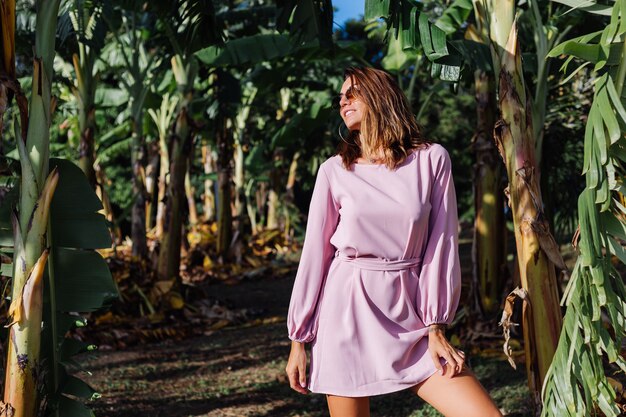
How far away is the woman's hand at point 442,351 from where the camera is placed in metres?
2.75

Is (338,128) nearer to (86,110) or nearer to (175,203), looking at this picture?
(86,110)

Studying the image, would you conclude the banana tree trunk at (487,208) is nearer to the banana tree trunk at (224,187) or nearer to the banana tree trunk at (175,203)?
the banana tree trunk at (175,203)

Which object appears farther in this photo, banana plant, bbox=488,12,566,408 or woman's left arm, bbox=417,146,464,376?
banana plant, bbox=488,12,566,408

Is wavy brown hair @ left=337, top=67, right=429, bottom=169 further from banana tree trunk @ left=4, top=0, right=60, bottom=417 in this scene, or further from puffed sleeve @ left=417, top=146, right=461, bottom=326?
banana tree trunk @ left=4, top=0, right=60, bottom=417

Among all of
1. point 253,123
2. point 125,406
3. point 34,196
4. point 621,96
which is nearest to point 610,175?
point 621,96

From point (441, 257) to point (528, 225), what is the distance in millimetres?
1397

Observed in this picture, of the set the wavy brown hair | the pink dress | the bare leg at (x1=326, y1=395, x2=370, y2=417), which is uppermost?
the wavy brown hair

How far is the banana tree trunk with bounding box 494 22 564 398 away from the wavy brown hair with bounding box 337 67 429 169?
136 centimetres

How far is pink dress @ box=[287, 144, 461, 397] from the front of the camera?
9.39 ft

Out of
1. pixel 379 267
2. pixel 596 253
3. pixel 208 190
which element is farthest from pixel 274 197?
→ pixel 596 253

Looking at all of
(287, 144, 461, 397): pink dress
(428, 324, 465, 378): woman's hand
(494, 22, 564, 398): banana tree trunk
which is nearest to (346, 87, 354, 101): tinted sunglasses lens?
(287, 144, 461, 397): pink dress

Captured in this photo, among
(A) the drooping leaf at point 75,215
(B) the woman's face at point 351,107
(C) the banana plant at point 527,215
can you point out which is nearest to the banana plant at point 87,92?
(A) the drooping leaf at point 75,215

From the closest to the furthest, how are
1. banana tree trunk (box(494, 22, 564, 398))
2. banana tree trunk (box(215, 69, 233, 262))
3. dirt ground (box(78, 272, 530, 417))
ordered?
banana tree trunk (box(494, 22, 564, 398)) < dirt ground (box(78, 272, 530, 417)) < banana tree trunk (box(215, 69, 233, 262))

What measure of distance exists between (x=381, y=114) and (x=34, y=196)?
6.10 feet
